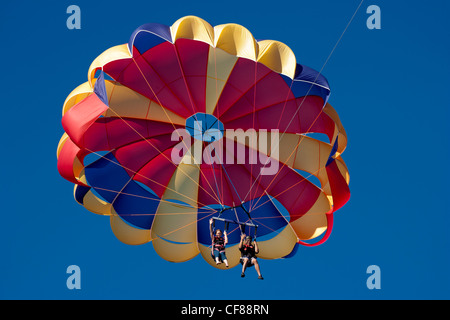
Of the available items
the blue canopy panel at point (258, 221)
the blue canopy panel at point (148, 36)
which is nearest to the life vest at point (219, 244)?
the blue canopy panel at point (258, 221)

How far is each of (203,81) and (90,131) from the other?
8.37ft

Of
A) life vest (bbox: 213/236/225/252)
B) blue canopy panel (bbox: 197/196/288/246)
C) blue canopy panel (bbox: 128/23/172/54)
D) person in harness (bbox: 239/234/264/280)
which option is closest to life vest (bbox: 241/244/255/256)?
person in harness (bbox: 239/234/264/280)

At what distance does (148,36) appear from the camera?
54.6 ft

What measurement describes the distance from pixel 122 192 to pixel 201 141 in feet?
6.73

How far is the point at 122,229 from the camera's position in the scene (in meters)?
18.9

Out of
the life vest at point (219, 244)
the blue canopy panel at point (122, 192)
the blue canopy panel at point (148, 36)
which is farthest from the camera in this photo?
the blue canopy panel at point (122, 192)

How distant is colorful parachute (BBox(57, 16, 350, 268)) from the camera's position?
16828mm

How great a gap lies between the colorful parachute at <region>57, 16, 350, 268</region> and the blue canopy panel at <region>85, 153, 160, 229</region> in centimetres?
2

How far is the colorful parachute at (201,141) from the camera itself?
55.2 feet

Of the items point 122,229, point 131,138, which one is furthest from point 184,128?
point 122,229

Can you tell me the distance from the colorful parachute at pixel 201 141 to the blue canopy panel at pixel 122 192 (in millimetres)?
22

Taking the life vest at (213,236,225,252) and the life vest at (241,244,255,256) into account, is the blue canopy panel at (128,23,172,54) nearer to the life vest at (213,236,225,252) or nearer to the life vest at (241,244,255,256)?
the life vest at (213,236,225,252)
